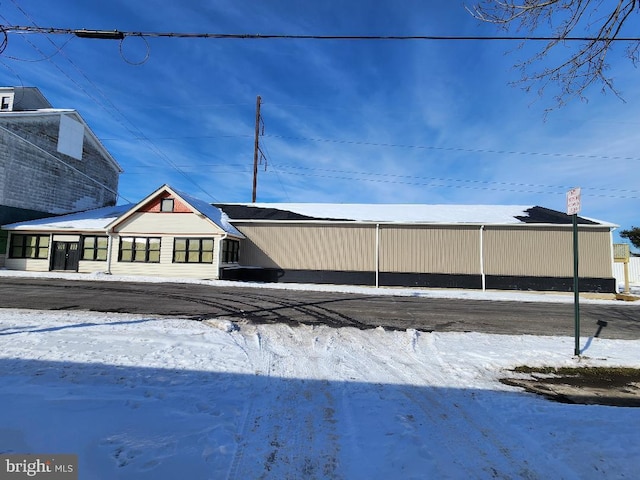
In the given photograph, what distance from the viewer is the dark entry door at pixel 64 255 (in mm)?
23625

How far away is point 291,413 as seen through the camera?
388cm

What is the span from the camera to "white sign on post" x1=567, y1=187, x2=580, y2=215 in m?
6.68

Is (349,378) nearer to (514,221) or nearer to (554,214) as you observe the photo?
(514,221)

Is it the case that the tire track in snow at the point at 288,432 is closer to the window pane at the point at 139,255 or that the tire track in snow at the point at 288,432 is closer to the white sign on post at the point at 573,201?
the white sign on post at the point at 573,201

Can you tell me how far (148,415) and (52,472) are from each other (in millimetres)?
983

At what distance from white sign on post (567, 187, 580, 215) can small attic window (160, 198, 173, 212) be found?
72.9ft

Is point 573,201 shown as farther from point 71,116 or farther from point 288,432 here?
point 71,116

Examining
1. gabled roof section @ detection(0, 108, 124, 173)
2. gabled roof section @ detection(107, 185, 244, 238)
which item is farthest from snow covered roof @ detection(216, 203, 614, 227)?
gabled roof section @ detection(0, 108, 124, 173)

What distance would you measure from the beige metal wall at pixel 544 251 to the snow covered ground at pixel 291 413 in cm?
1585

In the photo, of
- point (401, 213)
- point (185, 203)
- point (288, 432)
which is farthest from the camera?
point (401, 213)

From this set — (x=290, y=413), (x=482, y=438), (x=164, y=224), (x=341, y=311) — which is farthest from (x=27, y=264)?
(x=482, y=438)

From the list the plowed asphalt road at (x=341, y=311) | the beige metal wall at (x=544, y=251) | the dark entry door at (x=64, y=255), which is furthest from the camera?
the dark entry door at (x=64, y=255)

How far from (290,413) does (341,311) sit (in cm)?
748

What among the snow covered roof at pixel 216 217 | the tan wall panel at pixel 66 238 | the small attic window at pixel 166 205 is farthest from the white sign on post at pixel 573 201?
the tan wall panel at pixel 66 238
